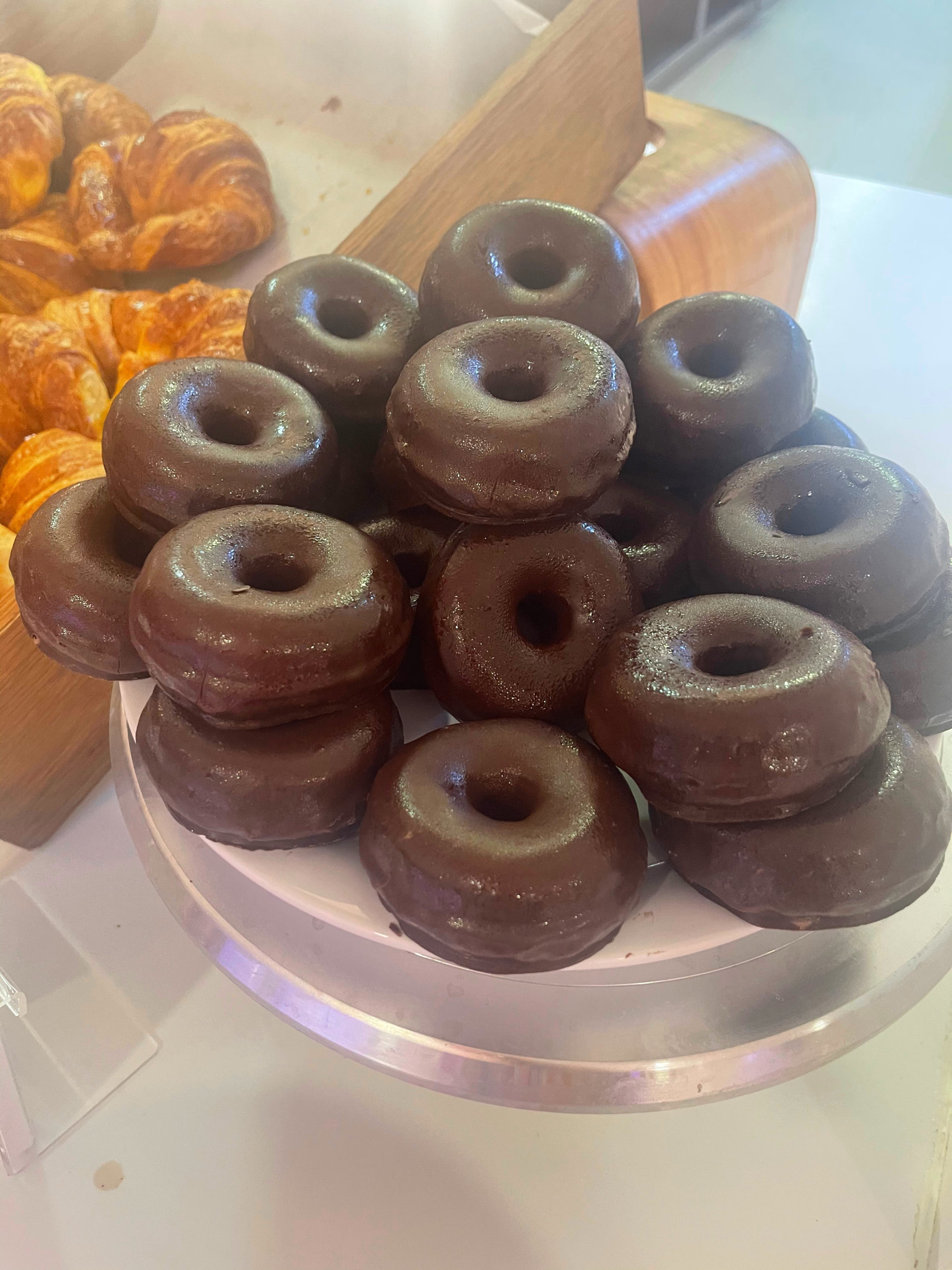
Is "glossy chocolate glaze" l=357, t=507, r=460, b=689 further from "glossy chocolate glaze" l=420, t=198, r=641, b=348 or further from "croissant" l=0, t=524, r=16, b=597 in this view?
"croissant" l=0, t=524, r=16, b=597

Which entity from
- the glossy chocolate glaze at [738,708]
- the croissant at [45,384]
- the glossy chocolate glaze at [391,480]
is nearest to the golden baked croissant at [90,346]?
the croissant at [45,384]

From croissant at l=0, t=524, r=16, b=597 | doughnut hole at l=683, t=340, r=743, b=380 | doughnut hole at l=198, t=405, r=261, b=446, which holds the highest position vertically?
doughnut hole at l=198, t=405, r=261, b=446

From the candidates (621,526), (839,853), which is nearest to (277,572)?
(621,526)

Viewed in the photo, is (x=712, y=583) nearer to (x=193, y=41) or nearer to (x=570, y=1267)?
(x=570, y=1267)

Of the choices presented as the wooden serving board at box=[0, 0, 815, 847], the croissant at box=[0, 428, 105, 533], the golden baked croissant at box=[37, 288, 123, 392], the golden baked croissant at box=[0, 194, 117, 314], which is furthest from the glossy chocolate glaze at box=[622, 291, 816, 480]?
the golden baked croissant at box=[0, 194, 117, 314]

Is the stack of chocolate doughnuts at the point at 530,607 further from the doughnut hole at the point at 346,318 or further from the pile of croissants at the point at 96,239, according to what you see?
the pile of croissants at the point at 96,239

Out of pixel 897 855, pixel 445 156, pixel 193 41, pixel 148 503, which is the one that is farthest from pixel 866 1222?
pixel 193 41

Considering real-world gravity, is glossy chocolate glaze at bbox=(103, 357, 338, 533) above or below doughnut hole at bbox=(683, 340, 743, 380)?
above
